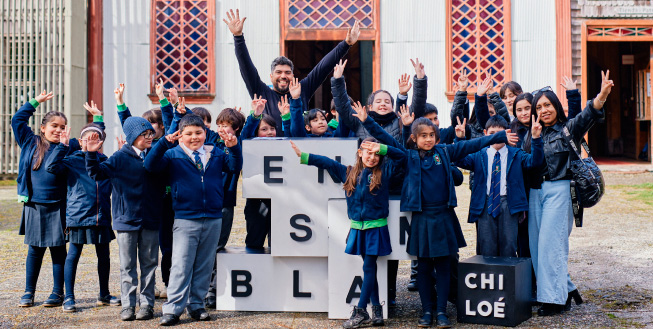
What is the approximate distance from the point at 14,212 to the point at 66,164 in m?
5.69

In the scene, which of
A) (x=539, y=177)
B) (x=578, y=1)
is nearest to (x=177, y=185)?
(x=539, y=177)

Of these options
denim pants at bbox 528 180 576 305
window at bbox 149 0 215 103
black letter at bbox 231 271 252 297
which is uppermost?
window at bbox 149 0 215 103

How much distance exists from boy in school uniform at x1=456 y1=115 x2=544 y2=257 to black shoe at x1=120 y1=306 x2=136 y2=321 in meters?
2.46

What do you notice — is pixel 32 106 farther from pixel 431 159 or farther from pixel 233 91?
pixel 233 91

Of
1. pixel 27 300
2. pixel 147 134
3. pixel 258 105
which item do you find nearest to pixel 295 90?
pixel 258 105

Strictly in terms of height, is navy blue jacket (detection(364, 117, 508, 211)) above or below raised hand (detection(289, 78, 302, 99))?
below

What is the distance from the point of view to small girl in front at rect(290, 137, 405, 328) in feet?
16.2

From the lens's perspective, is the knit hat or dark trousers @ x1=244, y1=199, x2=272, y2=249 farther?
dark trousers @ x1=244, y1=199, x2=272, y2=249

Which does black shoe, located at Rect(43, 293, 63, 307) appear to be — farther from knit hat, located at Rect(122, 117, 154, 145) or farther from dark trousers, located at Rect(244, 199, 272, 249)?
dark trousers, located at Rect(244, 199, 272, 249)

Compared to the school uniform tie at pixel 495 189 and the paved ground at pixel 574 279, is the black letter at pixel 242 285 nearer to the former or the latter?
the paved ground at pixel 574 279

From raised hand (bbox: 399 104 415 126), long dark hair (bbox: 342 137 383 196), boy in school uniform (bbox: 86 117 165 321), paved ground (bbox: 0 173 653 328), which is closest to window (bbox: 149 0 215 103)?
paved ground (bbox: 0 173 653 328)

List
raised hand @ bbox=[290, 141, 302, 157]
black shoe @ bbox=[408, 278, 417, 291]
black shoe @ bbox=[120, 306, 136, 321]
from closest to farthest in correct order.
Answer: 1. black shoe @ bbox=[120, 306, 136, 321]
2. raised hand @ bbox=[290, 141, 302, 157]
3. black shoe @ bbox=[408, 278, 417, 291]

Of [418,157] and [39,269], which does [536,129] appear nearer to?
[418,157]

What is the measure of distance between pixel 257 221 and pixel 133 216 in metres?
0.98
